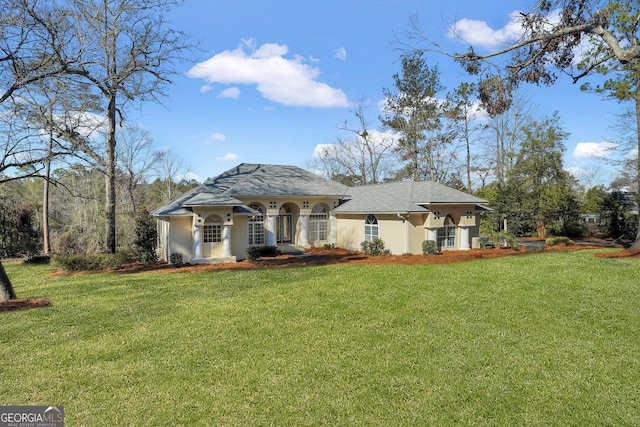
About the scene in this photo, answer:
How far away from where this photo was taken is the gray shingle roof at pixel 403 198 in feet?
60.8

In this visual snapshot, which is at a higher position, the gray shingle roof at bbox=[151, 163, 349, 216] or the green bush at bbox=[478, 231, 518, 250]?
the gray shingle roof at bbox=[151, 163, 349, 216]

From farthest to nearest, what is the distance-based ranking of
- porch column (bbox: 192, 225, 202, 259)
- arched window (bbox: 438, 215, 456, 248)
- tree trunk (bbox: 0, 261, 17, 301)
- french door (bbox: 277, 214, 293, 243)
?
1. french door (bbox: 277, 214, 293, 243)
2. arched window (bbox: 438, 215, 456, 248)
3. porch column (bbox: 192, 225, 202, 259)
4. tree trunk (bbox: 0, 261, 17, 301)

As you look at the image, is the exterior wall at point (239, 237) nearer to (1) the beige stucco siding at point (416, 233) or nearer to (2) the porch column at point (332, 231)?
(2) the porch column at point (332, 231)

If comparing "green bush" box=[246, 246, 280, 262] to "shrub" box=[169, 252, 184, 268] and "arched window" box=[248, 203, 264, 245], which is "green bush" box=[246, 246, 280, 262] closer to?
"arched window" box=[248, 203, 264, 245]

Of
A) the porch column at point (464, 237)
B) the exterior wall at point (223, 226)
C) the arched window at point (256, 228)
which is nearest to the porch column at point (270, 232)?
the exterior wall at point (223, 226)

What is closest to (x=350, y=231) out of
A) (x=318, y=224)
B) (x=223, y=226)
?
(x=318, y=224)

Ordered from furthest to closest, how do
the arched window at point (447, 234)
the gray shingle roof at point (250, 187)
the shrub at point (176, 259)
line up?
the arched window at point (447, 234) < the gray shingle roof at point (250, 187) < the shrub at point (176, 259)

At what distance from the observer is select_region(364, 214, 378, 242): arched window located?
66.2 feet

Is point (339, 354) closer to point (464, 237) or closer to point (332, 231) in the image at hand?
point (464, 237)

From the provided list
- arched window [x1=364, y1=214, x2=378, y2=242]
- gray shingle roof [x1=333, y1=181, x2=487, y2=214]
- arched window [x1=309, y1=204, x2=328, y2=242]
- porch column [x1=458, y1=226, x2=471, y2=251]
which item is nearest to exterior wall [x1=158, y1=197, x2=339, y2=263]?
arched window [x1=309, y1=204, x2=328, y2=242]

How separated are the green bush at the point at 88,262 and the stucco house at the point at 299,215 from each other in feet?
8.22

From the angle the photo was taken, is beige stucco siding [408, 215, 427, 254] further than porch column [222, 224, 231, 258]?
Yes

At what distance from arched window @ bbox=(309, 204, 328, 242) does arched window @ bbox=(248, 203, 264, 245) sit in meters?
3.37

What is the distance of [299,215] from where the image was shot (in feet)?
72.7
